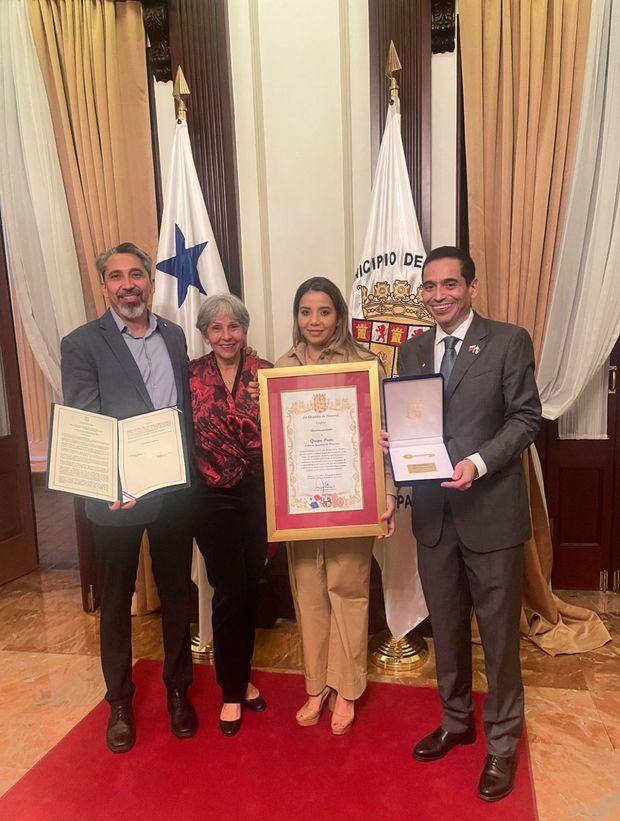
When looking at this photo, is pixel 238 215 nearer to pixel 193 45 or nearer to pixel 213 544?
pixel 193 45

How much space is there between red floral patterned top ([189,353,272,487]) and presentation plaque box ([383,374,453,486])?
51cm

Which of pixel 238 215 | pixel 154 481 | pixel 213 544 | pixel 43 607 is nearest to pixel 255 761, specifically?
pixel 213 544

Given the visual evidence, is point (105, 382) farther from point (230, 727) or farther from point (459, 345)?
point (230, 727)

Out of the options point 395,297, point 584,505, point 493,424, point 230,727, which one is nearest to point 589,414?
point 584,505

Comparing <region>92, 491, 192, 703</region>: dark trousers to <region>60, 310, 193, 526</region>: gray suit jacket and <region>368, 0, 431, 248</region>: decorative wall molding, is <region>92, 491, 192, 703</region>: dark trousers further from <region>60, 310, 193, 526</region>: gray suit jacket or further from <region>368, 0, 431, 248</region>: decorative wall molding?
<region>368, 0, 431, 248</region>: decorative wall molding

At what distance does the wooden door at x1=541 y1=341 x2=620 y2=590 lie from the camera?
3008 mm

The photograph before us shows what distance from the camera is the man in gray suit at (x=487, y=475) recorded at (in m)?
1.64

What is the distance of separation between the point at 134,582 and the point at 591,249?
243cm

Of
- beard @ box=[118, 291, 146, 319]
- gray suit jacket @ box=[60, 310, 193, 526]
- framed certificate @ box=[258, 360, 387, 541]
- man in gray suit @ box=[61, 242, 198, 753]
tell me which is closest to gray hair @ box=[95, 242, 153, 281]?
man in gray suit @ box=[61, 242, 198, 753]

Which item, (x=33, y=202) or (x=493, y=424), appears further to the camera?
(x=33, y=202)

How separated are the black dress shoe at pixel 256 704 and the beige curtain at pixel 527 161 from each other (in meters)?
1.30

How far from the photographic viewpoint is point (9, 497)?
354 centimetres

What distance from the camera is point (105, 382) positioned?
1.86 meters

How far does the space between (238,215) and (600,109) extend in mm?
1739
